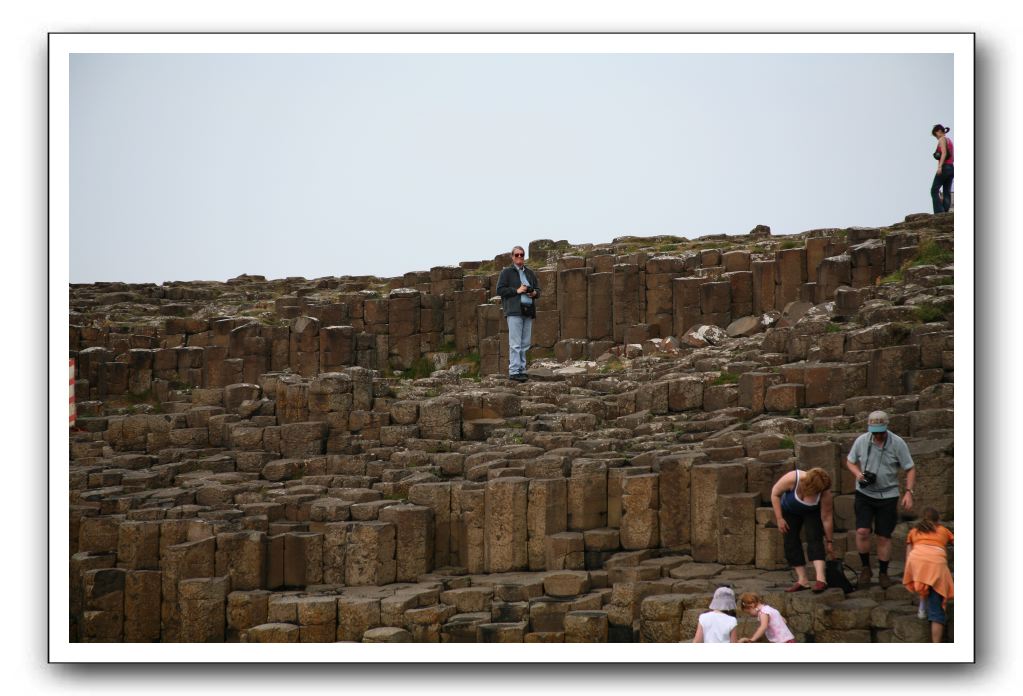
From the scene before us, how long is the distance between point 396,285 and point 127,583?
17.3 meters

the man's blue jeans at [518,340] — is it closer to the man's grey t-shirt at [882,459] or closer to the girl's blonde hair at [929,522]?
the man's grey t-shirt at [882,459]

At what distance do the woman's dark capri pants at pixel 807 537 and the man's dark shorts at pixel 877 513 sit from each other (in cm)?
41

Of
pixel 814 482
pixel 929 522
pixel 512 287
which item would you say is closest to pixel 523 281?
pixel 512 287

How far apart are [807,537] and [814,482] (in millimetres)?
576

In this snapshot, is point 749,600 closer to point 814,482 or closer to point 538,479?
point 814,482

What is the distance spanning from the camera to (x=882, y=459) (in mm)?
14031

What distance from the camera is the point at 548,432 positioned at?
1928 cm

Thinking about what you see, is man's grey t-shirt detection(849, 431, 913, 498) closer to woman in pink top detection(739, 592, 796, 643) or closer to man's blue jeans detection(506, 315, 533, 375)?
woman in pink top detection(739, 592, 796, 643)

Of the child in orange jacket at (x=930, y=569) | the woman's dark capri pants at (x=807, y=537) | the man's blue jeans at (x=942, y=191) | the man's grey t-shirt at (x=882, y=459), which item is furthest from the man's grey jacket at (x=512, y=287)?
the child in orange jacket at (x=930, y=569)

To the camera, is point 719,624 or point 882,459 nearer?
point 719,624

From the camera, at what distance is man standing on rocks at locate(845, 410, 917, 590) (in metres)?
14.0

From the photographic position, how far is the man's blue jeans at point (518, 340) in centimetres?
2069

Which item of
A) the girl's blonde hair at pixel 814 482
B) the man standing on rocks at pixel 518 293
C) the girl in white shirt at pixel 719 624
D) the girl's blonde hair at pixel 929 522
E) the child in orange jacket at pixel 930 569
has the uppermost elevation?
the man standing on rocks at pixel 518 293

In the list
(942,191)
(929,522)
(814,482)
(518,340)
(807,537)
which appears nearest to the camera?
(929,522)
